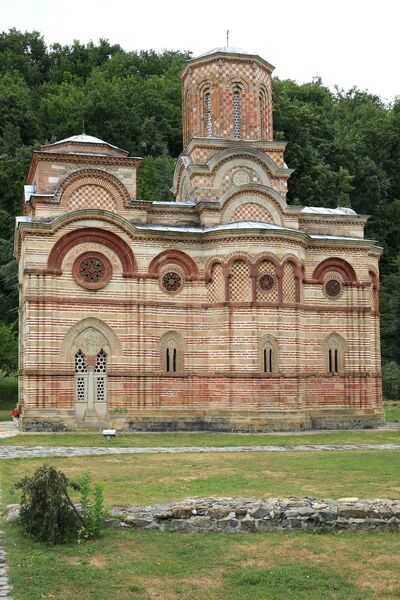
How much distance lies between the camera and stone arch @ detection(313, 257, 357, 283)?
2758cm

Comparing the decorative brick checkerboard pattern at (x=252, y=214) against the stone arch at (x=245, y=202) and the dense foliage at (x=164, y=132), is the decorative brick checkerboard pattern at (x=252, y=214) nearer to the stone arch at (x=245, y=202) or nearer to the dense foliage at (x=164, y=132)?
the stone arch at (x=245, y=202)

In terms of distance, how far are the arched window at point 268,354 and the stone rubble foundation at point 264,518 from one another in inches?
595

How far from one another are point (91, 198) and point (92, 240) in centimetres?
147

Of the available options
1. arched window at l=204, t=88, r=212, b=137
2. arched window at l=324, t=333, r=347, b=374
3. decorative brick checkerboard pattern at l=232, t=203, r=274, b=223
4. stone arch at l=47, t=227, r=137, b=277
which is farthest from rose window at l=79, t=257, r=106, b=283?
arched window at l=324, t=333, r=347, b=374

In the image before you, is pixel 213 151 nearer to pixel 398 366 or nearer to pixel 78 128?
pixel 398 366

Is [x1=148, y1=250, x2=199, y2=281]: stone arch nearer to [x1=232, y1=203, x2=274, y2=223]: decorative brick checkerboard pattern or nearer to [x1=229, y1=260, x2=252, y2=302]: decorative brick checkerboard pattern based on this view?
[x1=229, y1=260, x2=252, y2=302]: decorative brick checkerboard pattern

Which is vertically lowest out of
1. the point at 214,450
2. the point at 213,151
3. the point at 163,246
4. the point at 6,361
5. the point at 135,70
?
the point at 214,450

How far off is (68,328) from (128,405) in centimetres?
334

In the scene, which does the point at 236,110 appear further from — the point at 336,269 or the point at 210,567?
the point at 210,567

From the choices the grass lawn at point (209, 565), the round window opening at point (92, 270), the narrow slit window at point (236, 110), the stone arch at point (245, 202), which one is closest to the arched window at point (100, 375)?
the round window opening at point (92, 270)

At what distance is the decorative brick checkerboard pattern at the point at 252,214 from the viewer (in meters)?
26.2

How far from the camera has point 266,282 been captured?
25172 mm

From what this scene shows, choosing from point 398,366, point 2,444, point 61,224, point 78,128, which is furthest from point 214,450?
point 78,128

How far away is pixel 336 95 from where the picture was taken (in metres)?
65.8
